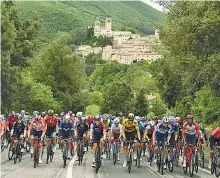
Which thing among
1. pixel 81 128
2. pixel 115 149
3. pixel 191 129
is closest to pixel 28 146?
pixel 115 149

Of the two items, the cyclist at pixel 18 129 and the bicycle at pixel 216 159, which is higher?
the cyclist at pixel 18 129

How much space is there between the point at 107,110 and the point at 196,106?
69.5 metres

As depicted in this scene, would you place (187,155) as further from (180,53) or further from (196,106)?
(196,106)

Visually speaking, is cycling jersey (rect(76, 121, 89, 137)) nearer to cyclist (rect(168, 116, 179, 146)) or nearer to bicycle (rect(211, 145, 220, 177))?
cyclist (rect(168, 116, 179, 146))

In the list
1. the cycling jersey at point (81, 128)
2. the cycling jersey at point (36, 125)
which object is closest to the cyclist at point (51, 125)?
the cycling jersey at point (81, 128)

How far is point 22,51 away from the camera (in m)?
50.2

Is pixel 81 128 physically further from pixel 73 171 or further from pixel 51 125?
pixel 73 171

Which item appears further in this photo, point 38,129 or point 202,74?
point 202,74

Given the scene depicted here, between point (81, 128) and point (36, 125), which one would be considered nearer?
point (36, 125)

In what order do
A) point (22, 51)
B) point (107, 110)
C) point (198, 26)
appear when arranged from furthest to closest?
point (107, 110), point (22, 51), point (198, 26)

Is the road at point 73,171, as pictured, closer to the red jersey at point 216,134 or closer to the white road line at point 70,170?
the white road line at point 70,170

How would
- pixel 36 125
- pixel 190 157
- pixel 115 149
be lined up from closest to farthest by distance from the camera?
pixel 190 157 < pixel 36 125 < pixel 115 149

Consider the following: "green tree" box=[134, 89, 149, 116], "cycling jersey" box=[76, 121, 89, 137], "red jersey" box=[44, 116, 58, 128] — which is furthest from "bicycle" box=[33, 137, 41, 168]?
"green tree" box=[134, 89, 149, 116]

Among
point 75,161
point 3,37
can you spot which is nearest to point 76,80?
point 3,37
